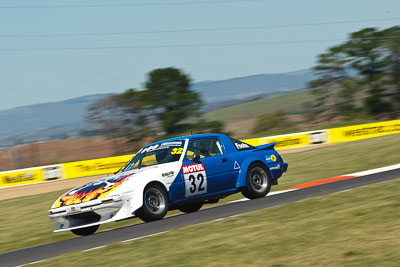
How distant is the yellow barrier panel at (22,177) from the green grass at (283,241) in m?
21.3

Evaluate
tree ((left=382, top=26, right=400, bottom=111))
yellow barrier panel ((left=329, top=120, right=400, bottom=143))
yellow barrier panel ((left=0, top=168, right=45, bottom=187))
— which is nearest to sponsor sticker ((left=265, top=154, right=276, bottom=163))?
yellow barrier panel ((left=0, top=168, right=45, bottom=187))

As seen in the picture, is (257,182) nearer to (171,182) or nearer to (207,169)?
(207,169)

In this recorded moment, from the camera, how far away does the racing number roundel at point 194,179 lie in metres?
9.78

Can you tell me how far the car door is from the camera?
9.87 m

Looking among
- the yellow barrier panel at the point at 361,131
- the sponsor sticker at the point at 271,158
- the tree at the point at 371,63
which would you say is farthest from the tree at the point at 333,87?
the sponsor sticker at the point at 271,158

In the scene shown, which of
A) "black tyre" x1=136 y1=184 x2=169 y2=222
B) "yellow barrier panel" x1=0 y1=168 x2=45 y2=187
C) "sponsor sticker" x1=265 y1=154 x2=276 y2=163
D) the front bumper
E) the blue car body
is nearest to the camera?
the front bumper

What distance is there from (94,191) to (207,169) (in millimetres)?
2102

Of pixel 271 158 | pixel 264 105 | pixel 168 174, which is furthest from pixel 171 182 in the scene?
pixel 264 105

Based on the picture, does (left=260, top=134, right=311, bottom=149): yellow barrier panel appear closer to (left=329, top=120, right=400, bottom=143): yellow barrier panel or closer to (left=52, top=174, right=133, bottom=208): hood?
(left=329, top=120, right=400, bottom=143): yellow barrier panel

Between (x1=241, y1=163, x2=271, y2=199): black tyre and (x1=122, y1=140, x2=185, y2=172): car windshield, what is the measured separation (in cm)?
145

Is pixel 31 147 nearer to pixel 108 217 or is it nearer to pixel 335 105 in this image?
pixel 108 217

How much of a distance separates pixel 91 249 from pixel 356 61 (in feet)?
196

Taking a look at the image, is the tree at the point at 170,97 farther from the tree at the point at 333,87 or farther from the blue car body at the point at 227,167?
the blue car body at the point at 227,167

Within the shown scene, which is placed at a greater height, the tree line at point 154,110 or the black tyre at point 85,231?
the tree line at point 154,110
